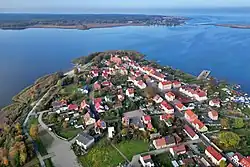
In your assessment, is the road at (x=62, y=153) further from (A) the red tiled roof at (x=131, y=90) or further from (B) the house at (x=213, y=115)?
(B) the house at (x=213, y=115)

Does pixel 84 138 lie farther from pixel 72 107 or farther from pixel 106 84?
pixel 106 84

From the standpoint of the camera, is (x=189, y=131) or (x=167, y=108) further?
(x=167, y=108)

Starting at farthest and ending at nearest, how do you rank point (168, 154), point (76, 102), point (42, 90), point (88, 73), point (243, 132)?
point (88, 73) → point (42, 90) → point (76, 102) → point (243, 132) → point (168, 154)

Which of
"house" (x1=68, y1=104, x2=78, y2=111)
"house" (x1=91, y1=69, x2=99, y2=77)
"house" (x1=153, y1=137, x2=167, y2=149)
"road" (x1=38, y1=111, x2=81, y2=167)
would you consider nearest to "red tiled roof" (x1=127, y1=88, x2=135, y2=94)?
"house" (x1=68, y1=104, x2=78, y2=111)

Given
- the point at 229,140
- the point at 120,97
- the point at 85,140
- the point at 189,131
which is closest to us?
the point at 229,140

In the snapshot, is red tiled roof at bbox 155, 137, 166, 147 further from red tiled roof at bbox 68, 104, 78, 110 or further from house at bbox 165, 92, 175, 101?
red tiled roof at bbox 68, 104, 78, 110

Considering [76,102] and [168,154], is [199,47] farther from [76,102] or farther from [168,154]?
[168,154]

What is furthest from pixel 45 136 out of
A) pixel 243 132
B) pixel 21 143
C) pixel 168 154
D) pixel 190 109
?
pixel 243 132

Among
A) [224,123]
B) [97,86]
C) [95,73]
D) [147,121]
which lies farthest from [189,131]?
[95,73]
